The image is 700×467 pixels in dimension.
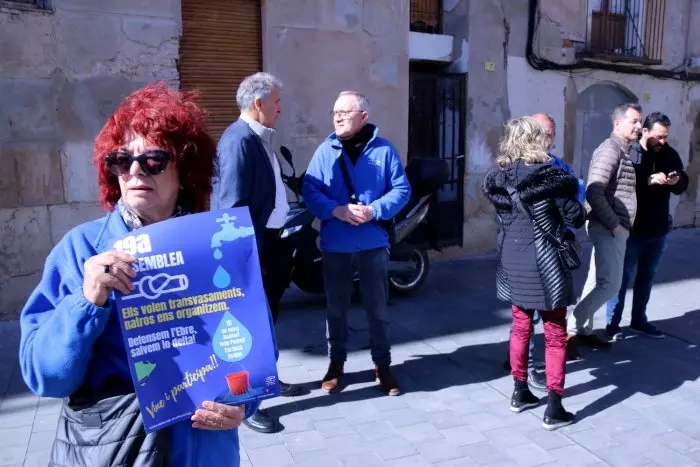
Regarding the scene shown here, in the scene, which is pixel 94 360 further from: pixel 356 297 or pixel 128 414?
pixel 356 297

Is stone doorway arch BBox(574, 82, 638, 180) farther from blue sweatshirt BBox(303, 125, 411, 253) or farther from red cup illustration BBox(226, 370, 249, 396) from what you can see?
red cup illustration BBox(226, 370, 249, 396)

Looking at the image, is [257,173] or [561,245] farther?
[561,245]

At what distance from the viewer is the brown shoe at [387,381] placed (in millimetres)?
3971

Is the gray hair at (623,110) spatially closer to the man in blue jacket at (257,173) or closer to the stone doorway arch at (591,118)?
the man in blue jacket at (257,173)

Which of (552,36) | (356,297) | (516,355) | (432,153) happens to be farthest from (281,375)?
(552,36)

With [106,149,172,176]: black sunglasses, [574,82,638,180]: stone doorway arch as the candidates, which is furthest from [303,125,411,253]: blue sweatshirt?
[574,82,638,180]: stone doorway arch

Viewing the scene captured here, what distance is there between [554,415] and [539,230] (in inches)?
42.2

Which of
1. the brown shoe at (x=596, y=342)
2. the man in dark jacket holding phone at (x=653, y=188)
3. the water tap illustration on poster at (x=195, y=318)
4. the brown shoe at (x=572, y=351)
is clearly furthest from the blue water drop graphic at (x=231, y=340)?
the man in dark jacket holding phone at (x=653, y=188)

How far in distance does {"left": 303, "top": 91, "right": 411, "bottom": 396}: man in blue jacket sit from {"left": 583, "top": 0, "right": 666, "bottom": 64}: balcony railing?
22.1 ft

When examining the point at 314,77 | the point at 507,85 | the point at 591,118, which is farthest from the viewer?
the point at 591,118

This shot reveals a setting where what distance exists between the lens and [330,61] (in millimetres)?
6902

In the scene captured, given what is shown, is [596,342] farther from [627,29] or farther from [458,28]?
[627,29]

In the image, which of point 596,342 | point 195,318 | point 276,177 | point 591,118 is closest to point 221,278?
point 195,318

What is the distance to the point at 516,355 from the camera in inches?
146
